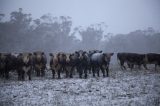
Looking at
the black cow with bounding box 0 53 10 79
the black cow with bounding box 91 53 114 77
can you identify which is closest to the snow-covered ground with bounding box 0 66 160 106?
the black cow with bounding box 91 53 114 77

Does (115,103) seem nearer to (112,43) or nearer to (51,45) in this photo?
(51,45)

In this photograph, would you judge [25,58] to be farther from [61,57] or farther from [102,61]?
[102,61]

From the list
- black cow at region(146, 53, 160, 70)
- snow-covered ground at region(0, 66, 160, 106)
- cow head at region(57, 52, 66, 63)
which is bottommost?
snow-covered ground at region(0, 66, 160, 106)

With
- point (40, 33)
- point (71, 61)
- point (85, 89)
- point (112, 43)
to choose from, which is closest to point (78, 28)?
point (112, 43)

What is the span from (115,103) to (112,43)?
55.1m

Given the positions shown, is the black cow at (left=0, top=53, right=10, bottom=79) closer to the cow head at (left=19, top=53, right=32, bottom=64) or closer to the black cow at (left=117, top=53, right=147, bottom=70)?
the cow head at (left=19, top=53, right=32, bottom=64)

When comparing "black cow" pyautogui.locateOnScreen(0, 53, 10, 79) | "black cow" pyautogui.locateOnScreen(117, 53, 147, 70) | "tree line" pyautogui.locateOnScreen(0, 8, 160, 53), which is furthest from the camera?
"tree line" pyautogui.locateOnScreen(0, 8, 160, 53)

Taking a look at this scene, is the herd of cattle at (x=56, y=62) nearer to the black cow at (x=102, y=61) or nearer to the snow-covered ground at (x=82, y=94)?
the black cow at (x=102, y=61)

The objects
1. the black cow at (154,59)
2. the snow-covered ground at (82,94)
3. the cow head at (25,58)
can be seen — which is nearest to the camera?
the snow-covered ground at (82,94)

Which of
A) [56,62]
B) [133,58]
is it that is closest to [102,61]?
[56,62]

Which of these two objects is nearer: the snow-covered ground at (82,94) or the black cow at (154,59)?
the snow-covered ground at (82,94)

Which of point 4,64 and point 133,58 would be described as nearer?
point 4,64

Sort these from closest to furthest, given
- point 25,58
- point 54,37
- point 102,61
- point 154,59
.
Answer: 1. point 25,58
2. point 102,61
3. point 154,59
4. point 54,37

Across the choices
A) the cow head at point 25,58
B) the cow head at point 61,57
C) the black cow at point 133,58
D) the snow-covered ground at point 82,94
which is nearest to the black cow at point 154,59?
the black cow at point 133,58
